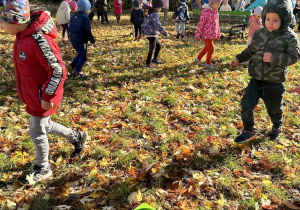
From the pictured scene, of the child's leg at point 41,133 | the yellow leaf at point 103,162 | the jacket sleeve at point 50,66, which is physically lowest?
the yellow leaf at point 103,162

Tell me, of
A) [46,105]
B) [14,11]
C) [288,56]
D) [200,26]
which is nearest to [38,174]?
[46,105]

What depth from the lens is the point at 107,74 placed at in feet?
21.0

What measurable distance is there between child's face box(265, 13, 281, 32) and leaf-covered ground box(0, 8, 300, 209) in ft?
5.68

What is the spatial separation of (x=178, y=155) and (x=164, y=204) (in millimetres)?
955

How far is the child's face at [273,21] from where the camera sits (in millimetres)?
3055

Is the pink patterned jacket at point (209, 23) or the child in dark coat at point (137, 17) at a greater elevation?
the child in dark coat at point (137, 17)

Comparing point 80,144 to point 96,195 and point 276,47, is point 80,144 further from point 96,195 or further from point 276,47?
point 276,47

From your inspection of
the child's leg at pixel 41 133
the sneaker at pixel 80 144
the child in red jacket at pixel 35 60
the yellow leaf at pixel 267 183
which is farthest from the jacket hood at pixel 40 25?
the yellow leaf at pixel 267 183

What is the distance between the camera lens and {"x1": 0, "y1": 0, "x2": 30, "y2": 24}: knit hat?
2289mm

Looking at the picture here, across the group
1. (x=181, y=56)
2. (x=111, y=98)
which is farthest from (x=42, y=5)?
(x=111, y=98)

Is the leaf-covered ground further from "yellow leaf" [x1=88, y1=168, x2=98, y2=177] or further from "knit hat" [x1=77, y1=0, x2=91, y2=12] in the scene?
"knit hat" [x1=77, y1=0, x2=91, y2=12]

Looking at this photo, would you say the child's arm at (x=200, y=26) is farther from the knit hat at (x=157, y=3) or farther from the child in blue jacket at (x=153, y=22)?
the knit hat at (x=157, y=3)

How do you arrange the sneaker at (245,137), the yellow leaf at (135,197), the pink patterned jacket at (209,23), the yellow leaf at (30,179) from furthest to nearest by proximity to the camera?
the pink patterned jacket at (209,23) → the sneaker at (245,137) → the yellow leaf at (30,179) → the yellow leaf at (135,197)

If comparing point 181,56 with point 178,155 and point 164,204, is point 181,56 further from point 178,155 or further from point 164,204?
point 164,204
